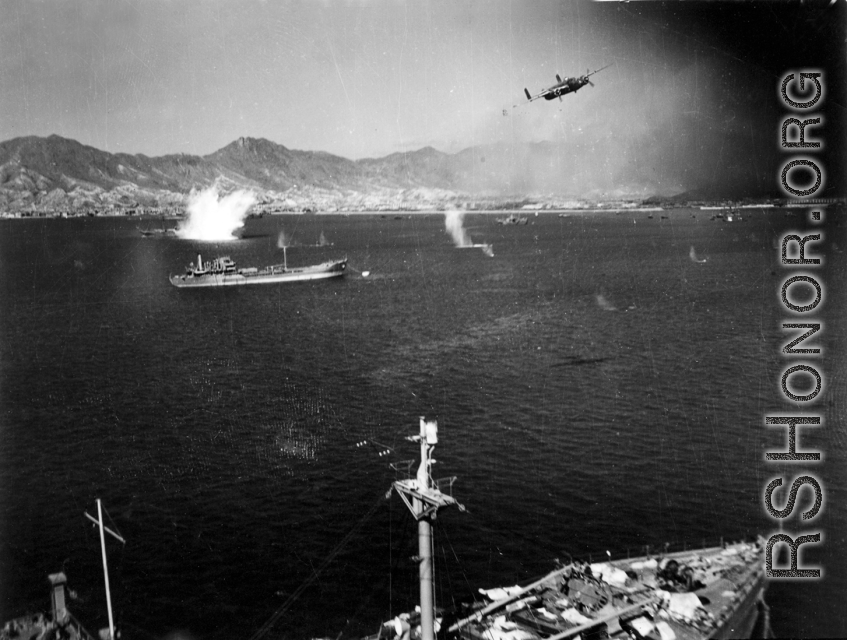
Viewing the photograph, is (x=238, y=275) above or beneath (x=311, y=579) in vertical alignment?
above

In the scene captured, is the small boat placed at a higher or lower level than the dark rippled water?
higher

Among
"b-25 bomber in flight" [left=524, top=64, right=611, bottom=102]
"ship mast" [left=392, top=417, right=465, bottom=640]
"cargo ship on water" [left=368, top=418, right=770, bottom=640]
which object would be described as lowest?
"cargo ship on water" [left=368, top=418, right=770, bottom=640]

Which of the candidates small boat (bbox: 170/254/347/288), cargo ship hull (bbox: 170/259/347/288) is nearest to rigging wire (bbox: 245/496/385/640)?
cargo ship hull (bbox: 170/259/347/288)

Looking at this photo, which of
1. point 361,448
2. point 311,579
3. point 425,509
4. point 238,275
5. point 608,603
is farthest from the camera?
point 238,275

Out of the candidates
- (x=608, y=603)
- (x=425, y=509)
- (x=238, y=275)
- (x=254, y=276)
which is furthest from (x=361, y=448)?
(x=254, y=276)

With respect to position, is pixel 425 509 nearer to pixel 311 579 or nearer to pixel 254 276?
pixel 311 579

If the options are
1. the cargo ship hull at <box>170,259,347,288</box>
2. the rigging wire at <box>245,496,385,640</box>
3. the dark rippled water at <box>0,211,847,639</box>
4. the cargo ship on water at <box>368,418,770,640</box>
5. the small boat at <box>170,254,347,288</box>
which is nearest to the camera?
the cargo ship on water at <box>368,418,770,640</box>

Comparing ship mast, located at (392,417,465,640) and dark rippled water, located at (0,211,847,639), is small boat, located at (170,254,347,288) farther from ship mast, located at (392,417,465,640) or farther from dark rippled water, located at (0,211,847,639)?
ship mast, located at (392,417,465,640)
